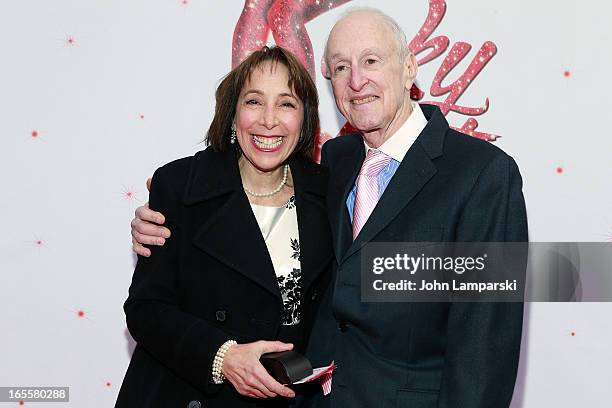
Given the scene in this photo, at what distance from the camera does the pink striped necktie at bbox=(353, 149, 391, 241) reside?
1.85m

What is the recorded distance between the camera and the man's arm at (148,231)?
1871 mm

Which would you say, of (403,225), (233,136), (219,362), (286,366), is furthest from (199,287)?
(403,225)

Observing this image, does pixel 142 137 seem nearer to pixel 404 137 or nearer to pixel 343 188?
pixel 343 188

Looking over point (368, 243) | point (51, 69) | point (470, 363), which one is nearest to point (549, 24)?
point (368, 243)

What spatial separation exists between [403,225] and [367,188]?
21 centimetres

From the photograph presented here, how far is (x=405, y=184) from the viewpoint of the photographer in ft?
5.71

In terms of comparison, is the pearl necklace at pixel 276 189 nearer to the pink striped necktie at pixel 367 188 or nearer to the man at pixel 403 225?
the man at pixel 403 225

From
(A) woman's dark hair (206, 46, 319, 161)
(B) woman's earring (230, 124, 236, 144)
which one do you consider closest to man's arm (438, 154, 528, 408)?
(A) woman's dark hair (206, 46, 319, 161)

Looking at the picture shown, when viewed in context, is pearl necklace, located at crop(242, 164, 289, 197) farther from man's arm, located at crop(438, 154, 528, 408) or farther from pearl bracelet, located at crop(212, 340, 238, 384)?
man's arm, located at crop(438, 154, 528, 408)

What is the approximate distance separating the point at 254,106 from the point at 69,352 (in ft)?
5.29

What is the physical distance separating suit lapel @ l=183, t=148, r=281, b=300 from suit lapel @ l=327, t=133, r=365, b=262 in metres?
0.21

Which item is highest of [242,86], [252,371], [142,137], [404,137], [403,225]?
[142,137]

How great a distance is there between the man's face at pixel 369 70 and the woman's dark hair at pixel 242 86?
138 mm

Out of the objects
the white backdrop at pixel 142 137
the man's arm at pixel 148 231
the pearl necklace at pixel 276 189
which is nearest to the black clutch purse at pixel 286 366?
the man's arm at pixel 148 231
